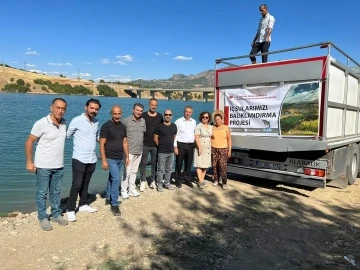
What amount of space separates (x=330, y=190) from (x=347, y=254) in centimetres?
399

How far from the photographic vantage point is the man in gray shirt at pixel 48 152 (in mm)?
4766

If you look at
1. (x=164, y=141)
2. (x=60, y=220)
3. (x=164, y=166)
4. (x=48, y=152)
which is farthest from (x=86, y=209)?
(x=164, y=141)

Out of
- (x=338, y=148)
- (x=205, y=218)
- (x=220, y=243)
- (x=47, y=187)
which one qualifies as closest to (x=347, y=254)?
(x=220, y=243)

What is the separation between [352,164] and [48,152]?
7365mm

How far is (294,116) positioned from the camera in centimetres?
670

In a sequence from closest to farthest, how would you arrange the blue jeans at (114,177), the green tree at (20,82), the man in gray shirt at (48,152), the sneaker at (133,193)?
the man in gray shirt at (48,152) → the blue jeans at (114,177) → the sneaker at (133,193) → the green tree at (20,82)

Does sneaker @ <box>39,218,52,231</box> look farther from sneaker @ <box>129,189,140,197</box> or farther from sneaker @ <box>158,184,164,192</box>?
sneaker @ <box>158,184,164,192</box>

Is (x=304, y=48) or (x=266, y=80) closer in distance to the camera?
(x=304, y=48)

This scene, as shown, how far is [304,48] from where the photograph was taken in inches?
257

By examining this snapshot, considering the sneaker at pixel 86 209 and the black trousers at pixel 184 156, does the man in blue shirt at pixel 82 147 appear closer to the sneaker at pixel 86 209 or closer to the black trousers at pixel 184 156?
the sneaker at pixel 86 209

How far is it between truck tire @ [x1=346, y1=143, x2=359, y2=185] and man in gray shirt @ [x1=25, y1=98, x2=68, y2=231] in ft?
22.0

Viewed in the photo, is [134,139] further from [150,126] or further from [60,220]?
[60,220]

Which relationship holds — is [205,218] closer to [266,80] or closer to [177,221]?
[177,221]

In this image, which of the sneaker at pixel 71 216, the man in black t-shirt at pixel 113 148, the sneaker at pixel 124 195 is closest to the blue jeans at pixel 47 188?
the sneaker at pixel 71 216
